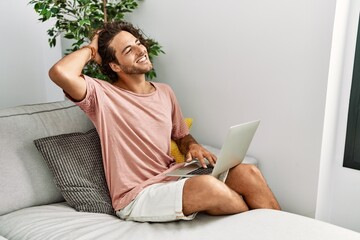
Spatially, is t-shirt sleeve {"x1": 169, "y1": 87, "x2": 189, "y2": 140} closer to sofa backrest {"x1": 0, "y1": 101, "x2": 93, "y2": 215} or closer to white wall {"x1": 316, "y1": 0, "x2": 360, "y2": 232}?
sofa backrest {"x1": 0, "y1": 101, "x2": 93, "y2": 215}

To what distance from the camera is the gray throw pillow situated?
156cm

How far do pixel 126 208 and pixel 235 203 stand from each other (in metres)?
0.42

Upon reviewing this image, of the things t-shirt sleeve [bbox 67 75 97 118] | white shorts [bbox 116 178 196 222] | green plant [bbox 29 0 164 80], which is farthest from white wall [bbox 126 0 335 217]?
t-shirt sleeve [bbox 67 75 97 118]

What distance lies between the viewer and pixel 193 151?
174 centimetres

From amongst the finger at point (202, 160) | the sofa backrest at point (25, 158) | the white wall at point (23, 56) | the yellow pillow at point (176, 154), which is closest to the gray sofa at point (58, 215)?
the sofa backrest at point (25, 158)

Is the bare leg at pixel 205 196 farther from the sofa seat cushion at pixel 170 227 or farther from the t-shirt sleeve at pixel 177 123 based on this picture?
the t-shirt sleeve at pixel 177 123

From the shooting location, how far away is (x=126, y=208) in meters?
1.51

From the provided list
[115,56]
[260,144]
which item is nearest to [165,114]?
[115,56]

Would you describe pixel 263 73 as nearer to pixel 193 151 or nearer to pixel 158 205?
pixel 193 151

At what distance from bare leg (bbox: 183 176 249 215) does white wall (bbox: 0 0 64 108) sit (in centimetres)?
156

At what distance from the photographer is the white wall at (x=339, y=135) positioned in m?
1.75

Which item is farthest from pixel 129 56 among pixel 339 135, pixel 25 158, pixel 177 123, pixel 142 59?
pixel 339 135

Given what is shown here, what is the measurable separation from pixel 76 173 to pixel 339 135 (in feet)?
4.09

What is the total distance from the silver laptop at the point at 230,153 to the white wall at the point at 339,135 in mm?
490
